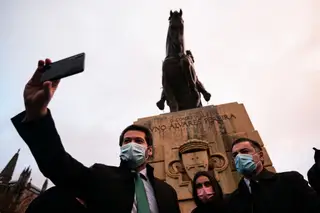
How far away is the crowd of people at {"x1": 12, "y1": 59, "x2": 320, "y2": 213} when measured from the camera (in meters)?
1.58

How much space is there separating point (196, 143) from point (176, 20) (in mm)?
4562

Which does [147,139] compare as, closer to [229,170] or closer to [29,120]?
[29,120]

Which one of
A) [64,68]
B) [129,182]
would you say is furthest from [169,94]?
[64,68]

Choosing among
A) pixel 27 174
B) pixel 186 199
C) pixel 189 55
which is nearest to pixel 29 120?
pixel 186 199

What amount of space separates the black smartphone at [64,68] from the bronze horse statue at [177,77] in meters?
5.44

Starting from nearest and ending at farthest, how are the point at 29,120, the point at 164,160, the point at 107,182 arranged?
1. the point at 29,120
2. the point at 107,182
3. the point at 164,160

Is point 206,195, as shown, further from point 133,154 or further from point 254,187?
point 133,154

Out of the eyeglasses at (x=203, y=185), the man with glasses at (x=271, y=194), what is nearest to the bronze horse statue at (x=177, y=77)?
the eyeglasses at (x=203, y=185)

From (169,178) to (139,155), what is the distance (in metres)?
2.25

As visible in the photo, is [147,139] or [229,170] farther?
[229,170]

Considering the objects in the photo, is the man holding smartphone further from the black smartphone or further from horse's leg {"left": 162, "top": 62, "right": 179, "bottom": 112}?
horse's leg {"left": 162, "top": 62, "right": 179, "bottom": 112}

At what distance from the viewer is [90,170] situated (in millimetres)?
1958

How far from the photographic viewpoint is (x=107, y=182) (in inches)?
78.8

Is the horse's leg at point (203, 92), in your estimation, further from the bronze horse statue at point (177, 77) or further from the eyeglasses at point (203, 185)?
the eyeglasses at point (203, 185)
